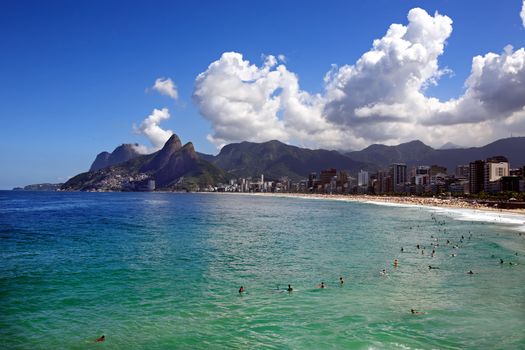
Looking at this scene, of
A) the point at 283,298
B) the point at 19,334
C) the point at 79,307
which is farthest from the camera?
the point at 283,298

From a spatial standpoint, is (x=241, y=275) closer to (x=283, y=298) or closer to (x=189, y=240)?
(x=283, y=298)

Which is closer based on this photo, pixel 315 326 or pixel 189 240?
pixel 315 326

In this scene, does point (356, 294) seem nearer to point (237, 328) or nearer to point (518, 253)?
point (237, 328)

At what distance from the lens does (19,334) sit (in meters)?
19.8

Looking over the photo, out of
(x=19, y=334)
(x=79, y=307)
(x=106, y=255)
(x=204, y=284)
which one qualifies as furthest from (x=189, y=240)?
(x=19, y=334)

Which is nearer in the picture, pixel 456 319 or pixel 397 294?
pixel 456 319

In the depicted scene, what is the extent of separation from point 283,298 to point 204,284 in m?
6.76

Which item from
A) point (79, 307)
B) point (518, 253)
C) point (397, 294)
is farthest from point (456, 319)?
point (518, 253)

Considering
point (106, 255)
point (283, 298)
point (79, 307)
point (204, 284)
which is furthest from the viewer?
point (106, 255)

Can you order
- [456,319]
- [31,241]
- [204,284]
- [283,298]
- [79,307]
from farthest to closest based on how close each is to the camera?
[31,241] → [204,284] → [283,298] → [79,307] → [456,319]

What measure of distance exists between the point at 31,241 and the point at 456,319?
168 feet

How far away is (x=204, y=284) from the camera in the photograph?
29.6 m

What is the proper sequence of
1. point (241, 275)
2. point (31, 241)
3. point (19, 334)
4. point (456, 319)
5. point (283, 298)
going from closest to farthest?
point (19, 334)
point (456, 319)
point (283, 298)
point (241, 275)
point (31, 241)

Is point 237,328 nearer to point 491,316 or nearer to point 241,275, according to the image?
point 241,275
